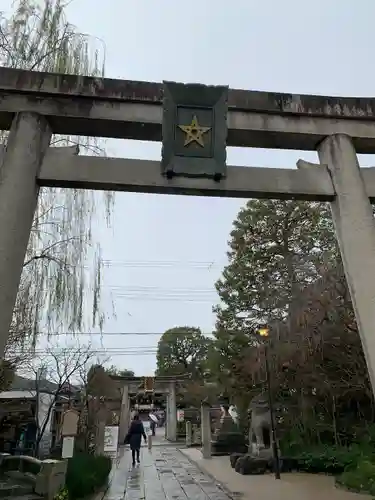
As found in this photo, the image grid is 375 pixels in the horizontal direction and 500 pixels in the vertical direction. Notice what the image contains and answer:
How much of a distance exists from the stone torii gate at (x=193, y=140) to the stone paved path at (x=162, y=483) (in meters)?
6.93

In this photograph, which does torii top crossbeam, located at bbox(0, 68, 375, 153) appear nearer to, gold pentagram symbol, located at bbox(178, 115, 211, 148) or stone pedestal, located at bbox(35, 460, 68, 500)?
gold pentagram symbol, located at bbox(178, 115, 211, 148)

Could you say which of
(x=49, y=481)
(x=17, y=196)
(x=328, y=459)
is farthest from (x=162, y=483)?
(x=17, y=196)

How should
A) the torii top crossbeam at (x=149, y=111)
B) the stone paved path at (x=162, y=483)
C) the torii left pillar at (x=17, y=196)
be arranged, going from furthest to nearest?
the stone paved path at (x=162, y=483)
the torii top crossbeam at (x=149, y=111)
the torii left pillar at (x=17, y=196)

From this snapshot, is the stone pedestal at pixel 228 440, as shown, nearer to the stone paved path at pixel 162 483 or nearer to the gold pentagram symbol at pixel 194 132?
the stone paved path at pixel 162 483

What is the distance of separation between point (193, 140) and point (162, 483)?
9501 mm

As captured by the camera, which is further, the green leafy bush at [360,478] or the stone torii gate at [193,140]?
the green leafy bush at [360,478]

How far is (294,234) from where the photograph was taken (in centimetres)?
1980

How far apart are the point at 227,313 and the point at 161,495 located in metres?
11.5

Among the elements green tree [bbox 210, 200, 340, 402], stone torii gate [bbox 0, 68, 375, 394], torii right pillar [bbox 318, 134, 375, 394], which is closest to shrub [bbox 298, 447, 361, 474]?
→ green tree [bbox 210, 200, 340, 402]

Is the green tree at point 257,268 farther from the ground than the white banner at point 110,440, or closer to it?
farther from the ground

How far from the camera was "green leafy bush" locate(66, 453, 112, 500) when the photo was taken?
331 inches

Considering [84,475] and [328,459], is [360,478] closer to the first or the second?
[328,459]

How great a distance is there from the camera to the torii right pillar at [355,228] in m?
4.41

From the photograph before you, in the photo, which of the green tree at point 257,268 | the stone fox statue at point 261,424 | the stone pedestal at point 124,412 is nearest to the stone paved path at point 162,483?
the stone fox statue at point 261,424
